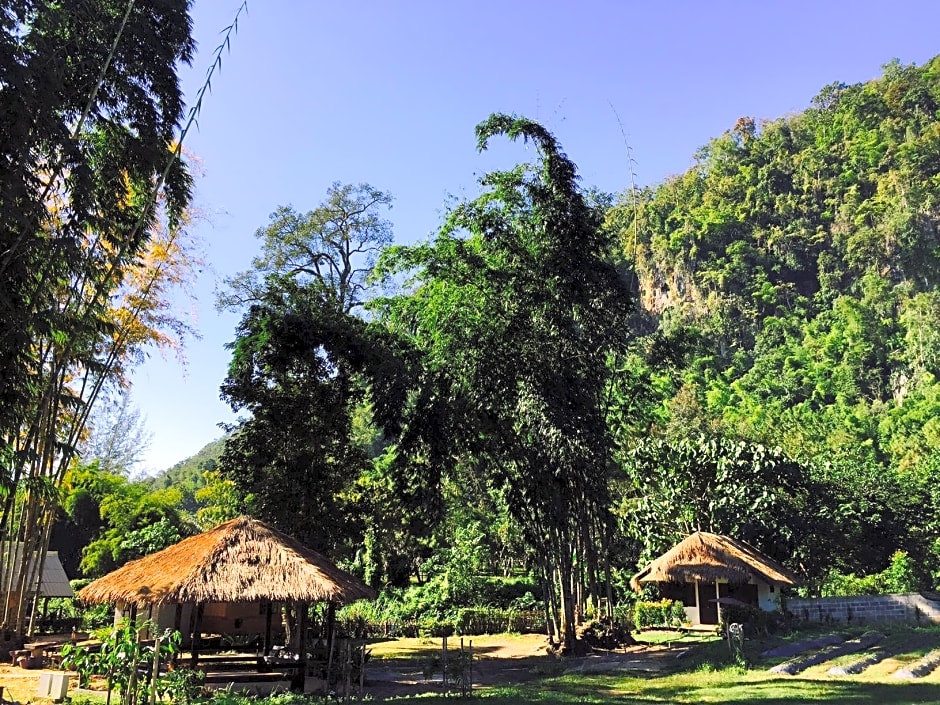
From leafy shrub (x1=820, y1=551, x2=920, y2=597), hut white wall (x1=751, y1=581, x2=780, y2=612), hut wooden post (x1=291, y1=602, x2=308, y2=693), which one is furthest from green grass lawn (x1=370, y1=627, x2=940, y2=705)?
leafy shrub (x1=820, y1=551, x2=920, y2=597)

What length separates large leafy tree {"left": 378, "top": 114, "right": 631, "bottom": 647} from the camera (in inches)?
583

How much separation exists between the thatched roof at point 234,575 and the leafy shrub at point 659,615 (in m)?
12.8

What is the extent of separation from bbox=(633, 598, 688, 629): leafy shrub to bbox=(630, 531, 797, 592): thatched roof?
0.84 metres

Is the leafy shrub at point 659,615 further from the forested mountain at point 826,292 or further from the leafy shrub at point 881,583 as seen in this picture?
the forested mountain at point 826,292

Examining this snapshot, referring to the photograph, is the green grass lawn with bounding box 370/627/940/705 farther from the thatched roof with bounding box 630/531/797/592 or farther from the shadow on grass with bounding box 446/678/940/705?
the thatched roof with bounding box 630/531/797/592

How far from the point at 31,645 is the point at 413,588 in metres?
12.2

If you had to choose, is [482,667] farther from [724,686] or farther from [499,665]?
[724,686]

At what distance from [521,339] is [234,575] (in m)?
7.07

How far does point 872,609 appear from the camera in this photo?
2083 centimetres

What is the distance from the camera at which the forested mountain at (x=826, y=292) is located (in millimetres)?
31078

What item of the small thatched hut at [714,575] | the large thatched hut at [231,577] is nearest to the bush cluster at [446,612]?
the small thatched hut at [714,575]

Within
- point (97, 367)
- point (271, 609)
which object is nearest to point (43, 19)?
point (97, 367)

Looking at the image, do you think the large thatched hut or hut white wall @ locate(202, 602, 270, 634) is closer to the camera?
the large thatched hut

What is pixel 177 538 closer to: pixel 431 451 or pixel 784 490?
pixel 431 451
